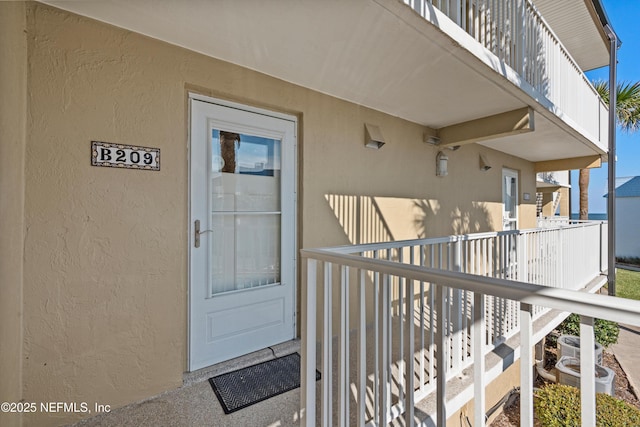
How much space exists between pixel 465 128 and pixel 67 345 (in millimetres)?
4455

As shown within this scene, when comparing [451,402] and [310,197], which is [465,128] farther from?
[451,402]

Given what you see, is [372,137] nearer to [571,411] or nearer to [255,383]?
[255,383]

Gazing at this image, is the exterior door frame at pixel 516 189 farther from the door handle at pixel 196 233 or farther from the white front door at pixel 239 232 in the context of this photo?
the door handle at pixel 196 233

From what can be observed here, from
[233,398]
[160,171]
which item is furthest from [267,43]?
[233,398]

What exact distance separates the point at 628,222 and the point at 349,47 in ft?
66.9

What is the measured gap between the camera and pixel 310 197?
116 inches

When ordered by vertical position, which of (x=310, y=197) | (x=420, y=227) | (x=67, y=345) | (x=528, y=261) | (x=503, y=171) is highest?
(x=503, y=171)

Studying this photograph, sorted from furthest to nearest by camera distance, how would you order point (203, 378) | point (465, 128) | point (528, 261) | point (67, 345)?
point (465, 128)
point (528, 261)
point (203, 378)
point (67, 345)

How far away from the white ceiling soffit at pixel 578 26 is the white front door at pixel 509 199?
9.13 ft

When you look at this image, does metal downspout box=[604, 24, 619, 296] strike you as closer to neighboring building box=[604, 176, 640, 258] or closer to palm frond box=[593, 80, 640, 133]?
palm frond box=[593, 80, 640, 133]

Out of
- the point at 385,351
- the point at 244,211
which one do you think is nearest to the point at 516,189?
the point at 244,211

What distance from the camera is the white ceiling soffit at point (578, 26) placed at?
201 inches

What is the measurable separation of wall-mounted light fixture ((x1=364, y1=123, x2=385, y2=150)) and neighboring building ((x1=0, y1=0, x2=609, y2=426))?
0.13ft

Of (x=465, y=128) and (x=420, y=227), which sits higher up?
(x=465, y=128)
